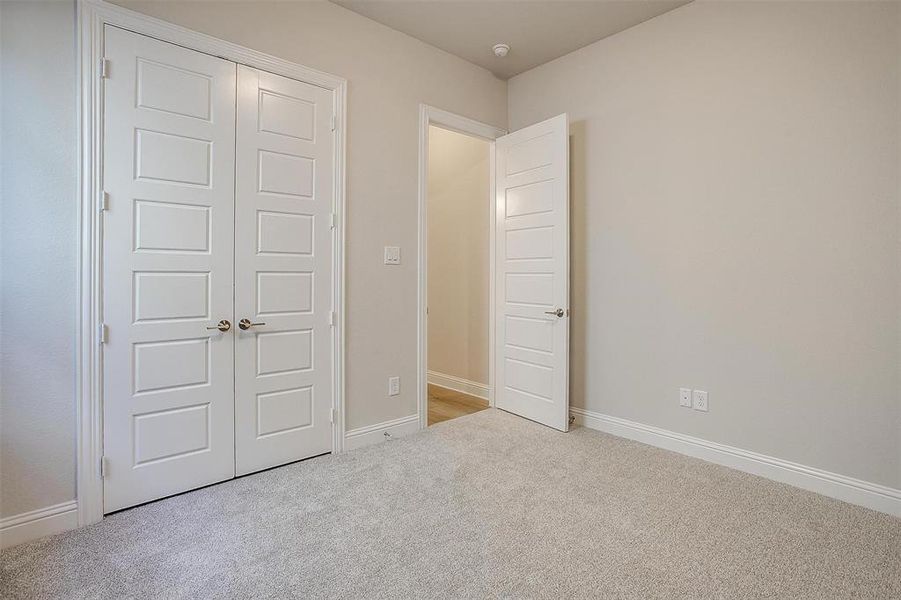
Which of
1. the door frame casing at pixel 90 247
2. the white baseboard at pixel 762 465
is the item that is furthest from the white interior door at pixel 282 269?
the white baseboard at pixel 762 465

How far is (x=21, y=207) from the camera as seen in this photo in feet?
6.40

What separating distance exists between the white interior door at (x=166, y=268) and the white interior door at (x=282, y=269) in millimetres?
→ 83

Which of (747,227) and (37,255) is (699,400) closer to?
(747,227)

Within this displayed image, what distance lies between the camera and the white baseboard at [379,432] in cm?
303

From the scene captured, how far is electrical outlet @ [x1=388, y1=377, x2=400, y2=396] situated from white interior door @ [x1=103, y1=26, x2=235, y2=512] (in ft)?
3.47

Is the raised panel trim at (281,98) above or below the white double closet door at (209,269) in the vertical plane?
above

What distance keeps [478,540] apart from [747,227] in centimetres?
232

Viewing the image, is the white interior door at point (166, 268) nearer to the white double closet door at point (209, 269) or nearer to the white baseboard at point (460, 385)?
the white double closet door at point (209, 269)

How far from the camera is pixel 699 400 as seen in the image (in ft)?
9.55

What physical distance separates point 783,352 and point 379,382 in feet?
8.18

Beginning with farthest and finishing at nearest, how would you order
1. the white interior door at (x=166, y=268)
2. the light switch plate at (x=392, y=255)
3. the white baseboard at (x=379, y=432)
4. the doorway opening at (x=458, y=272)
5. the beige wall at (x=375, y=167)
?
the doorway opening at (x=458, y=272) → the light switch plate at (x=392, y=255) → the white baseboard at (x=379, y=432) → the beige wall at (x=375, y=167) → the white interior door at (x=166, y=268)

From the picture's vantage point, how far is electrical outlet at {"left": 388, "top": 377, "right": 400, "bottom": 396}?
3243 mm

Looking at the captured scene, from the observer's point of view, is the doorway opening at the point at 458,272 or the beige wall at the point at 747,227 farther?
the doorway opening at the point at 458,272

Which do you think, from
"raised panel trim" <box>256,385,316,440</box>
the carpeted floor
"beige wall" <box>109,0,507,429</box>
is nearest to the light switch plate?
"beige wall" <box>109,0,507,429</box>
